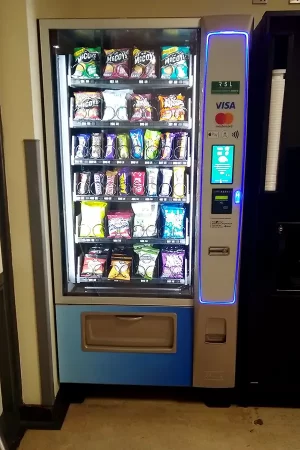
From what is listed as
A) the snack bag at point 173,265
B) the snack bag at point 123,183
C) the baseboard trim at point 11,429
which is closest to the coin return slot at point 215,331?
the snack bag at point 173,265

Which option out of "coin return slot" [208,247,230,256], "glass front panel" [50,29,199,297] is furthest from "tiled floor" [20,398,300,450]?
"coin return slot" [208,247,230,256]

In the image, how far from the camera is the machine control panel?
1.98m

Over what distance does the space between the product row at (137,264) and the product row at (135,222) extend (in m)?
0.12

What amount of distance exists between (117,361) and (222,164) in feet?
3.82

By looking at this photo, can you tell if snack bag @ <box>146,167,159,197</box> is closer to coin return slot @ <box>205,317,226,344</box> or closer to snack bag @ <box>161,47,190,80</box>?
snack bag @ <box>161,47,190,80</box>

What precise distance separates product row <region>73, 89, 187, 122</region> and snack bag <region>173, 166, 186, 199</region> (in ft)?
0.85

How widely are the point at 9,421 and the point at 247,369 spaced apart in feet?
3.94

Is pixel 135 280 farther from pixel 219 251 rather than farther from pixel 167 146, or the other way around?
pixel 167 146

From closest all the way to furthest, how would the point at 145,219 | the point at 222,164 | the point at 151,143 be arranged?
the point at 222,164 < the point at 151,143 < the point at 145,219

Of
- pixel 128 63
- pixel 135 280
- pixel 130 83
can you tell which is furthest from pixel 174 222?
pixel 128 63

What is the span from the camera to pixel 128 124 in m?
2.09

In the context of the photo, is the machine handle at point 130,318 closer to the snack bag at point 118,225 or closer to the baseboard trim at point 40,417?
the snack bag at point 118,225

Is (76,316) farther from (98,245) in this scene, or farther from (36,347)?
(98,245)

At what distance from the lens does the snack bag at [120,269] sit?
228 cm
